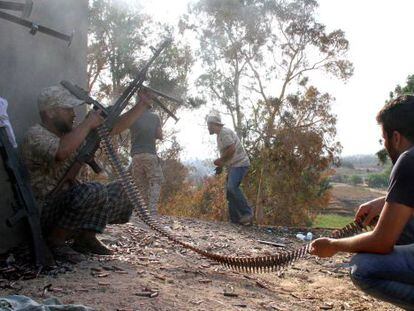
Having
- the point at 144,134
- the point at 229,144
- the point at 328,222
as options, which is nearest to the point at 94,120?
the point at 144,134

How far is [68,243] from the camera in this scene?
4719 mm

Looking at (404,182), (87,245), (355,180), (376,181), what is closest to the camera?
(404,182)

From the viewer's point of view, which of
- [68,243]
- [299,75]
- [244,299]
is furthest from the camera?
[299,75]

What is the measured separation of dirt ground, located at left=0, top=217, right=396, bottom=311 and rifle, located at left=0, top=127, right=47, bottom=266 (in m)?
0.30

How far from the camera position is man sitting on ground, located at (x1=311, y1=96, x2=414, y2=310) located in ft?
8.64

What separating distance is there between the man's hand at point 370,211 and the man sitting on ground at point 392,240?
2.06ft

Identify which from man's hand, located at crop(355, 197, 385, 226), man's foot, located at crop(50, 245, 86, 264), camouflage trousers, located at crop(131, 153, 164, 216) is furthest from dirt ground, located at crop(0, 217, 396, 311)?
camouflage trousers, located at crop(131, 153, 164, 216)

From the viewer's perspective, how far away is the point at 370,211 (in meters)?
3.57

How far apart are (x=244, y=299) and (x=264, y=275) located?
4.17 feet

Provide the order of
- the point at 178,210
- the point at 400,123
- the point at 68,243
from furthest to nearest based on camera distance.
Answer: the point at 178,210, the point at 68,243, the point at 400,123

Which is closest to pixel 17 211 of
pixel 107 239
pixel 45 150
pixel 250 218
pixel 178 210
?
pixel 45 150

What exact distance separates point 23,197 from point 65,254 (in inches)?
26.1

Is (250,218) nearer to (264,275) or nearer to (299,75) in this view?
(264,275)

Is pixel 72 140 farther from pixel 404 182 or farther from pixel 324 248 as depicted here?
pixel 404 182
